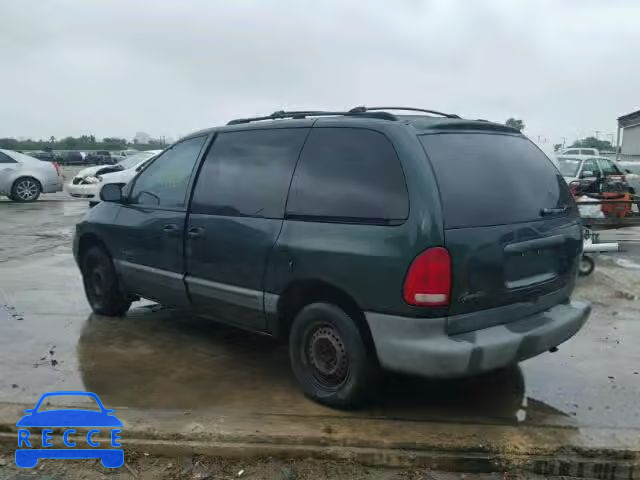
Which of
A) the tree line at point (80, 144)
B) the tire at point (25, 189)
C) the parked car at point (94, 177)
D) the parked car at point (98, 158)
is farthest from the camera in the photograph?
the tree line at point (80, 144)

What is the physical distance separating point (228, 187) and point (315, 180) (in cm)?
83

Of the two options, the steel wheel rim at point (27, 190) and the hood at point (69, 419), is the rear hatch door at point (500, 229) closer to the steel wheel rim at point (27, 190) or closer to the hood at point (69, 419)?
the hood at point (69, 419)

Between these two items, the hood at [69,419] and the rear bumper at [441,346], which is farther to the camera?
the hood at [69,419]

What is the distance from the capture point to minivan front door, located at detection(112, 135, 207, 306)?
191 inches

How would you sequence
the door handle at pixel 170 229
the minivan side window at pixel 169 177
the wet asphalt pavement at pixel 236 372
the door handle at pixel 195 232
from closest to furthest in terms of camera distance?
the wet asphalt pavement at pixel 236 372, the door handle at pixel 195 232, the door handle at pixel 170 229, the minivan side window at pixel 169 177

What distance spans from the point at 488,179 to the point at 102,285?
3.68 meters

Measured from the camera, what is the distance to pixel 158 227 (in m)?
4.99

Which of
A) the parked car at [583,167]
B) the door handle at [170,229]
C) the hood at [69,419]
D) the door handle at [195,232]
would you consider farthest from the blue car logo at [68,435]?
the parked car at [583,167]

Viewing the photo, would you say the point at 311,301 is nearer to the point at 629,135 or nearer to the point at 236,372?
the point at 236,372

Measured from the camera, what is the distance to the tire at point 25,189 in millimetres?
18484

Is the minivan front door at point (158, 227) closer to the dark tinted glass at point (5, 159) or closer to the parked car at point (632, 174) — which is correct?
the dark tinted glass at point (5, 159)

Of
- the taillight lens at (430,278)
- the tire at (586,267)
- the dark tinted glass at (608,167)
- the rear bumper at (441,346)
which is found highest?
the dark tinted glass at (608,167)

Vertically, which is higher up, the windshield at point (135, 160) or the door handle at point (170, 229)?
the windshield at point (135, 160)

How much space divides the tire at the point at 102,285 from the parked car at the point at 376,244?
1.11 metres
